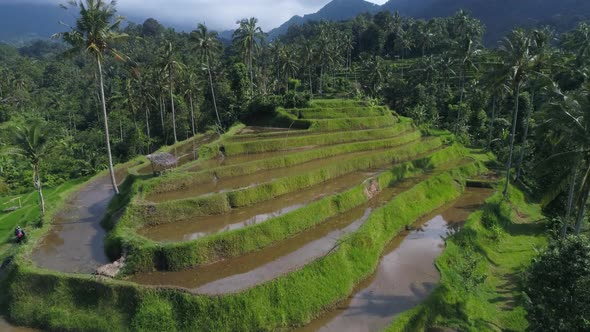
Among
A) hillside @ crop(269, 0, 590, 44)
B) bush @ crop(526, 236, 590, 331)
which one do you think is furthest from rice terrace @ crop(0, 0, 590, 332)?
hillside @ crop(269, 0, 590, 44)

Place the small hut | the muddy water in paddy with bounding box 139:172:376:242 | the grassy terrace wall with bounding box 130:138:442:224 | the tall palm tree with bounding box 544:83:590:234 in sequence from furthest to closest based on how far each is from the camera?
the small hut, the grassy terrace wall with bounding box 130:138:442:224, the muddy water in paddy with bounding box 139:172:376:242, the tall palm tree with bounding box 544:83:590:234

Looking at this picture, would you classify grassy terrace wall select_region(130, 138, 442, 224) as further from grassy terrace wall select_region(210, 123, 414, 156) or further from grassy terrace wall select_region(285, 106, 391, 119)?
grassy terrace wall select_region(285, 106, 391, 119)

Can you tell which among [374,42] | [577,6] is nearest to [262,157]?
[374,42]

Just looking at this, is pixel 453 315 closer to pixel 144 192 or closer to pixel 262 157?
pixel 144 192

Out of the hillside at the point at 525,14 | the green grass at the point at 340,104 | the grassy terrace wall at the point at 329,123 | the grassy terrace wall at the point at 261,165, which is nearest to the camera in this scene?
the grassy terrace wall at the point at 261,165

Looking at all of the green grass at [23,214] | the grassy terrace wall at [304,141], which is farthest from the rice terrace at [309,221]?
the green grass at [23,214]

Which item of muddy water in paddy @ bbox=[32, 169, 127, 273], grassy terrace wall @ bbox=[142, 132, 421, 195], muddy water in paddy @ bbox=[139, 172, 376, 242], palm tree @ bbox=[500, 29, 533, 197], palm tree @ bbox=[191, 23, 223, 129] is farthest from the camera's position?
palm tree @ bbox=[191, 23, 223, 129]

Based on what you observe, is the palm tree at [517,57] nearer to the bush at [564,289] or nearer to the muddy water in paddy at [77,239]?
the bush at [564,289]

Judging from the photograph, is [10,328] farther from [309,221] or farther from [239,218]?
[309,221]
